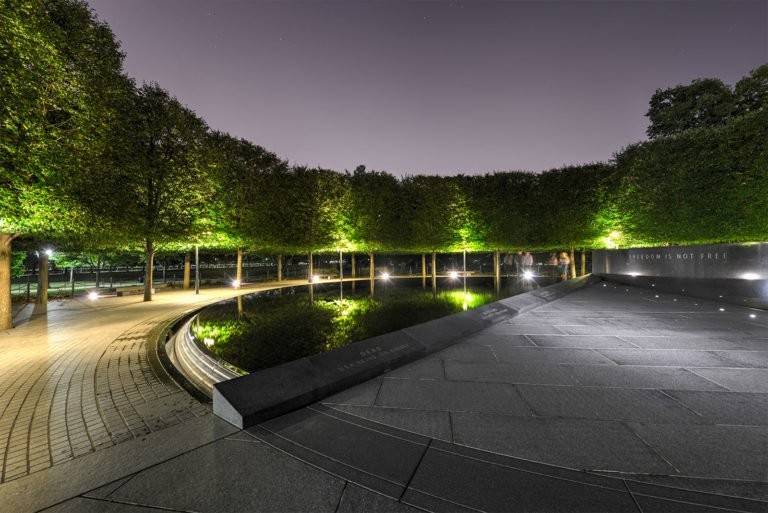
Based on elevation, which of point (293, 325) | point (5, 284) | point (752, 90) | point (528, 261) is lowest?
point (293, 325)

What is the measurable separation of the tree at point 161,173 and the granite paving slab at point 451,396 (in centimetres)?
1613

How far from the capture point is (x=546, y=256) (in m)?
53.3

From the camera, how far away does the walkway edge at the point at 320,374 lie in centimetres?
406

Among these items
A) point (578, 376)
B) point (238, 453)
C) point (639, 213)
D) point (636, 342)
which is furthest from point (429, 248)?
point (238, 453)

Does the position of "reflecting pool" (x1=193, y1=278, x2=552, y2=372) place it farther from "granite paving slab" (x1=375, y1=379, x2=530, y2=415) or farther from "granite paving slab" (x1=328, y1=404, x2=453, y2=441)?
"granite paving slab" (x1=328, y1=404, x2=453, y2=441)

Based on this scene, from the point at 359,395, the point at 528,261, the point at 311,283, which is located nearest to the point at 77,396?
the point at 359,395

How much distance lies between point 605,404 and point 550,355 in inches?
90.3

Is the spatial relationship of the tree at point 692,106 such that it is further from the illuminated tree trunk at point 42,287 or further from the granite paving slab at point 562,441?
the illuminated tree trunk at point 42,287

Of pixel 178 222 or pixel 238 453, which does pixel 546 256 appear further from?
pixel 238 453

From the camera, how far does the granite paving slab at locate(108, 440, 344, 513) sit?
2.68 meters

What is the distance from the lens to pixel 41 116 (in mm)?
9188

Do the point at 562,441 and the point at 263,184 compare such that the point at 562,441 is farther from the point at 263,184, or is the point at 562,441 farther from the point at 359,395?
the point at 263,184

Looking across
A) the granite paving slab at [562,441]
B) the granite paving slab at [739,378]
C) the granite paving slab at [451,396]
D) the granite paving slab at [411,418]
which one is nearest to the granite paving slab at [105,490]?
the granite paving slab at [411,418]

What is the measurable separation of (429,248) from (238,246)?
18182 mm
